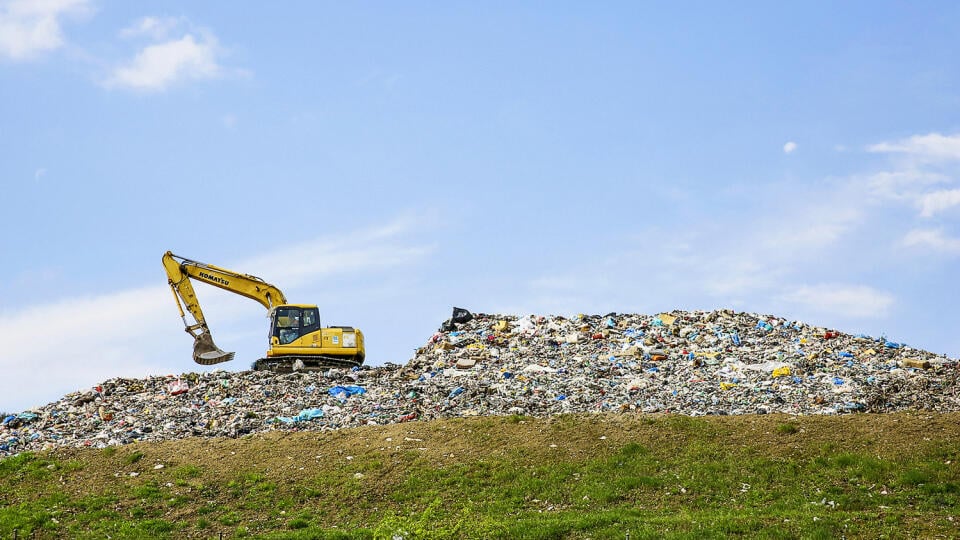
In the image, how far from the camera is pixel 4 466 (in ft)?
64.1

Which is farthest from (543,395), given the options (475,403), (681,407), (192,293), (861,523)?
(192,293)

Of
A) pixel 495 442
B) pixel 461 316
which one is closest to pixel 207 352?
pixel 461 316

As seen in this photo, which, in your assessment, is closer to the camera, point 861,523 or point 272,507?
point 861,523

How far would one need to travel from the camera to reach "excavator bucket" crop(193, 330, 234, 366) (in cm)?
2809

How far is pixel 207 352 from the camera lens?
28281 millimetres

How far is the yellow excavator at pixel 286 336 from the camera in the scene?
2773 cm

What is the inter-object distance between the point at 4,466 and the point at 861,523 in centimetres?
1664

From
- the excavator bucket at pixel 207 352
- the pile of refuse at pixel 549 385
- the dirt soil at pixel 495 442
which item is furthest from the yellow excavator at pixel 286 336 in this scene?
the dirt soil at pixel 495 442

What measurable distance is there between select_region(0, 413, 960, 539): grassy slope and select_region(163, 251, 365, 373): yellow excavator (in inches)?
295

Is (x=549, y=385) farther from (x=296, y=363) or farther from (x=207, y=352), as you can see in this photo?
(x=207, y=352)

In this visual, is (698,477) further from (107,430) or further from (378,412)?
(107,430)

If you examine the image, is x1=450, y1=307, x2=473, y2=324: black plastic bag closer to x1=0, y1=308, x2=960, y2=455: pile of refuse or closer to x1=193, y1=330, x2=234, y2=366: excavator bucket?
x1=0, y1=308, x2=960, y2=455: pile of refuse

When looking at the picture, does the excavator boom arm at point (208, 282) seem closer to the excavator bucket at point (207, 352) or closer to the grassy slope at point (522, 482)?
the excavator bucket at point (207, 352)

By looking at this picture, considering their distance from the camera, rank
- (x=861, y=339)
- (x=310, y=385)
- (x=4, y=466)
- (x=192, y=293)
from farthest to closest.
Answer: (x=192, y=293)
(x=861, y=339)
(x=310, y=385)
(x=4, y=466)
